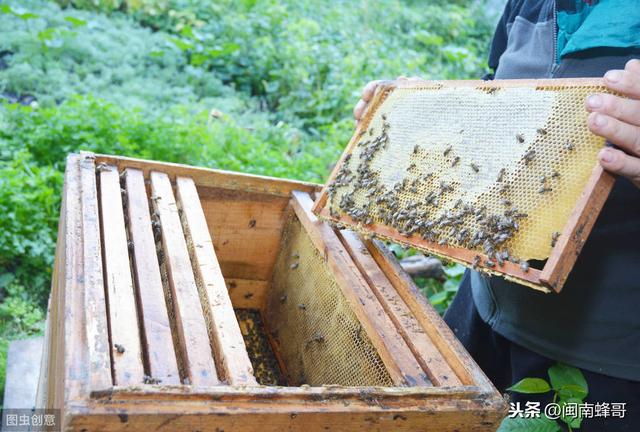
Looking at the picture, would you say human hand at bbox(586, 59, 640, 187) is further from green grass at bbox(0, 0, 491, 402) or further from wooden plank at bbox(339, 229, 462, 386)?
green grass at bbox(0, 0, 491, 402)

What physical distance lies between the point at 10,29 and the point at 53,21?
0.70m

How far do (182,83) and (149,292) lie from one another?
5.79 m

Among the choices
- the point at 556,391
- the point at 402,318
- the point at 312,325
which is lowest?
the point at 312,325

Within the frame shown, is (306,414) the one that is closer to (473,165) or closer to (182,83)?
(473,165)

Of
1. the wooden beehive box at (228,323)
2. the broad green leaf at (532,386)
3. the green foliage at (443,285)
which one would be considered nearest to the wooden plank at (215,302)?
the wooden beehive box at (228,323)

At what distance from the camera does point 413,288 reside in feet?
7.29

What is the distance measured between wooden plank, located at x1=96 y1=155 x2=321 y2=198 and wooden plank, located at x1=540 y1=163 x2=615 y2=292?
1.62 m

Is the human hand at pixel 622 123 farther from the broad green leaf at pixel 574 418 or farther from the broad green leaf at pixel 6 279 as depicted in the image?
the broad green leaf at pixel 6 279

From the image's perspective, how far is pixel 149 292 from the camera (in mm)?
1897

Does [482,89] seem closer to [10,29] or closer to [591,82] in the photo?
[591,82]

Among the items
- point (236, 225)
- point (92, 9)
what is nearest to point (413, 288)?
point (236, 225)

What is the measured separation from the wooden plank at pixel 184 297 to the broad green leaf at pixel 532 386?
45.8 inches

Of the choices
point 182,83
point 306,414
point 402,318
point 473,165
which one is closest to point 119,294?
point 306,414

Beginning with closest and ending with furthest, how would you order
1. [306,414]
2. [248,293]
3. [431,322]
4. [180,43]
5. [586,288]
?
1. [306,414]
2. [431,322]
3. [586,288]
4. [248,293]
5. [180,43]
